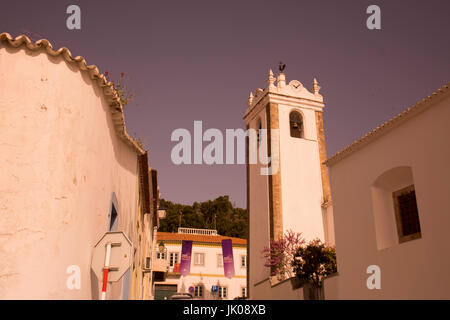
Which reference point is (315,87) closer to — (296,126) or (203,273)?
(296,126)

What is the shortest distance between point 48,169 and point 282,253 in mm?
18852

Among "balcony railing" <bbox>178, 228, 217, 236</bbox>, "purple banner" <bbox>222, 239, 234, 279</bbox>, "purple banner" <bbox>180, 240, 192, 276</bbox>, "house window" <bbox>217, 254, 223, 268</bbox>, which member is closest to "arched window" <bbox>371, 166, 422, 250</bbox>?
"purple banner" <bbox>222, 239, 234, 279</bbox>

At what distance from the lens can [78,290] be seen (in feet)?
21.5

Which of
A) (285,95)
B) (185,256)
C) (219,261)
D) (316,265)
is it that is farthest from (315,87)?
(219,261)

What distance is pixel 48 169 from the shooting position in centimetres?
637

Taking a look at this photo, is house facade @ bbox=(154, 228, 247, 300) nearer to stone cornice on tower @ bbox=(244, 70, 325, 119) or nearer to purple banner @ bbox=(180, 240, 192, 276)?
purple banner @ bbox=(180, 240, 192, 276)

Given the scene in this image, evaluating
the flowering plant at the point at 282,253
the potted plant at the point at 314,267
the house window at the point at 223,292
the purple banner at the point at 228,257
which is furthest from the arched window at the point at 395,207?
the house window at the point at 223,292

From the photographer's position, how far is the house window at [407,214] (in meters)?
12.5

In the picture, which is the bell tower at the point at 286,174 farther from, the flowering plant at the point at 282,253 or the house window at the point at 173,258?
the house window at the point at 173,258

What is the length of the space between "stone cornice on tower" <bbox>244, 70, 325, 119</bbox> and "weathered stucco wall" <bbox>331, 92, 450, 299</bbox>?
13.5m

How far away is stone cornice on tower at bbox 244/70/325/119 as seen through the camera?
28.6 metres

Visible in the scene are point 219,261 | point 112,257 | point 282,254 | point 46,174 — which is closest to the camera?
point 46,174

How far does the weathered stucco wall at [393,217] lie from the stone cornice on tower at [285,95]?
44.4 ft
